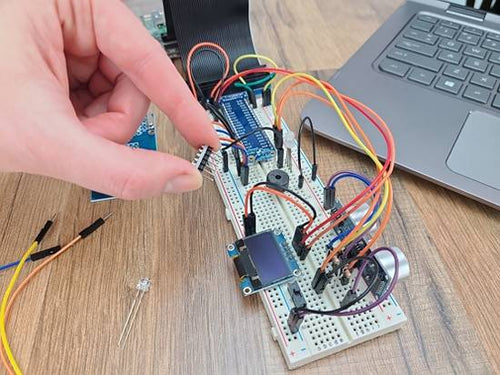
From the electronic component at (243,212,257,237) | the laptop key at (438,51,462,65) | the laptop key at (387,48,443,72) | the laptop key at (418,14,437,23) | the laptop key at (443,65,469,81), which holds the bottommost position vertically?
the electronic component at (243,212,257,237)

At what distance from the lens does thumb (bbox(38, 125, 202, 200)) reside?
0.41 metres

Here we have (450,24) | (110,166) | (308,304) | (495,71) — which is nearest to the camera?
(110,166)

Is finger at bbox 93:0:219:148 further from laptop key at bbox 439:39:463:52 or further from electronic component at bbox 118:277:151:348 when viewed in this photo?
laptop key at bbox 439:39:463:52

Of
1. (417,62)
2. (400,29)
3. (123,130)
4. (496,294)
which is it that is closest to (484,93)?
(417,62)

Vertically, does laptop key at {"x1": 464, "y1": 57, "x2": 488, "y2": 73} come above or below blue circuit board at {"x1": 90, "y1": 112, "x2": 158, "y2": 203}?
above

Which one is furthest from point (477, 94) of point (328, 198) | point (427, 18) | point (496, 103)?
point (328, 198)

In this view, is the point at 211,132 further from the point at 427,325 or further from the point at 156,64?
the point at 427,325

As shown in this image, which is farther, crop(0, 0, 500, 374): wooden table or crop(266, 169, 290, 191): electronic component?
crop(266, 169, 290, 191): electronic component

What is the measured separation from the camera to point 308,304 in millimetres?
512

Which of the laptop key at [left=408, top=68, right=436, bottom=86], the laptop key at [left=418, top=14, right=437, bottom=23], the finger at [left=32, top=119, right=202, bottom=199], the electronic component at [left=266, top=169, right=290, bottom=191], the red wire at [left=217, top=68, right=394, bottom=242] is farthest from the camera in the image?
the laptop key at [left=418, top=14, right=437, bottom=23]

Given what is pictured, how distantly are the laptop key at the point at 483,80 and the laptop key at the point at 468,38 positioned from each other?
0.33ft

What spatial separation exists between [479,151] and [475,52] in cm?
25

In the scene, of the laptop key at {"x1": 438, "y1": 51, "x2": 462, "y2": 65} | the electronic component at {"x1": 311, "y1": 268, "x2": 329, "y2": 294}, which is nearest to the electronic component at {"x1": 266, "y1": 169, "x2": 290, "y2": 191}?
the electronic component at {"x1": 311, "y1": 268, "x2": 329, "y2": 294}

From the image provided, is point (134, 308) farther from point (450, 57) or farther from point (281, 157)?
point (450, 57)
